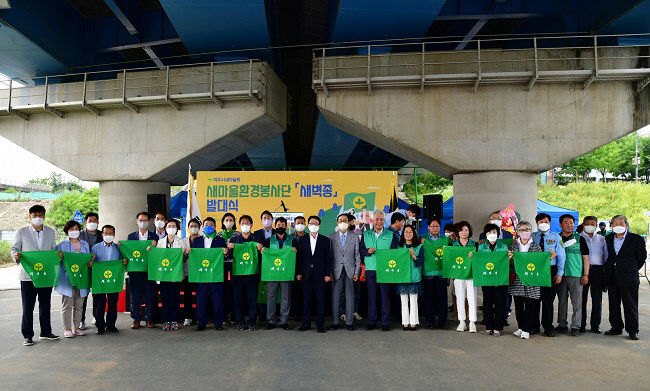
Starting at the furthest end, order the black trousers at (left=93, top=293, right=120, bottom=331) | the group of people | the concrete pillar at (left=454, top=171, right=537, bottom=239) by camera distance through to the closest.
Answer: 1. the concrete pillar at (left=454, top=171, right=537, bottom=239)
2. the black trousers at (left=93, top=293, right=120, bottom=331)
3. the group of people

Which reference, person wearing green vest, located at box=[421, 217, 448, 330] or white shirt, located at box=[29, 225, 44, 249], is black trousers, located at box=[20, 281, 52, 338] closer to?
white shirt, located at box=[29, 225, 44, 249]

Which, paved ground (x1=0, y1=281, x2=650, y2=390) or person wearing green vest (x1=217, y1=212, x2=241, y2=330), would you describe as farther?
person wearing green vest (x1=217, y1=212, x2=241, y2=330)

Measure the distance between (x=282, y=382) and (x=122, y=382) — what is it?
179 centimetres

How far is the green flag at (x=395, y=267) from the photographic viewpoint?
6973mm

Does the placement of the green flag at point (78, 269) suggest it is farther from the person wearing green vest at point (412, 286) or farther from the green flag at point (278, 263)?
the person wearing green vest at point (412, 286)

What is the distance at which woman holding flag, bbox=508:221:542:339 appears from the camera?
6.53 m

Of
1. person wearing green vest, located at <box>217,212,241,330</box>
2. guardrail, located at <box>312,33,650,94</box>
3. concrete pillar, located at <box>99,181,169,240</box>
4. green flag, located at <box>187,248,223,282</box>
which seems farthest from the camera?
concrete pillar, located at <box>99,181,169,240</box>

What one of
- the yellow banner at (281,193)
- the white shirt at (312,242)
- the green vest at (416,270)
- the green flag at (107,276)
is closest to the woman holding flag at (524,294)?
the green vest at (416,270)

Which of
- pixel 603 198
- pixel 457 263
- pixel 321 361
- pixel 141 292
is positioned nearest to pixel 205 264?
pixel 141 292

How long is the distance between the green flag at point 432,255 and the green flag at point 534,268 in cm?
126

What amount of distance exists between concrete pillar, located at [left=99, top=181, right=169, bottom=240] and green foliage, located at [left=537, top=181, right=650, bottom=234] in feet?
140

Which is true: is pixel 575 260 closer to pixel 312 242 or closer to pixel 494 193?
pixel 494 193

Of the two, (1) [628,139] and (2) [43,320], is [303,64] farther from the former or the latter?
(1) [628,139]

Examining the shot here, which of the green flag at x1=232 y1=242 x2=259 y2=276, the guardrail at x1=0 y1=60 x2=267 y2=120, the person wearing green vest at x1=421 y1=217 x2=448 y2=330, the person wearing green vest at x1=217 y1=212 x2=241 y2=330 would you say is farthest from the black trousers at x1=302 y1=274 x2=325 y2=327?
the guardrail at x1=0 y1=60 x2=267 y2=120
